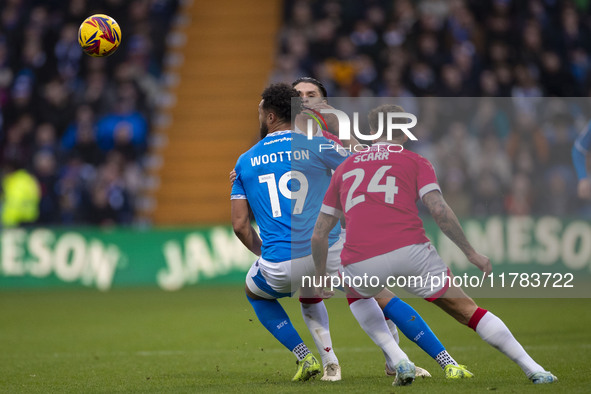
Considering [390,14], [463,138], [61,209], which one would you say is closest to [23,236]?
[61,209]

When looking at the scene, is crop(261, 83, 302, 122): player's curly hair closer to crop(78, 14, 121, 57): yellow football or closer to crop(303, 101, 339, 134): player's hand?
crop(303, 101, 339, 134): player's hand

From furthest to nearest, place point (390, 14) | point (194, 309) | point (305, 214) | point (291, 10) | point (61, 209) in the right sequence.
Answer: point (291, 10), point (390, 14), point (61, 209), point (194, 309), point (305, 214)

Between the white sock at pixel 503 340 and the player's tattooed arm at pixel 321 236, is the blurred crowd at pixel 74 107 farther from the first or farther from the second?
the white sock at pixel 503 340

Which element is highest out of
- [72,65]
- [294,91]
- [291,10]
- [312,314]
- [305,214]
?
[291,10]

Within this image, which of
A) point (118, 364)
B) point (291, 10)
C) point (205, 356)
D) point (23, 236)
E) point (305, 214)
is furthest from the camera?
point (291, 10)

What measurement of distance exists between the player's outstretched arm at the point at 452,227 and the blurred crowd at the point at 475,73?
8.03 meters

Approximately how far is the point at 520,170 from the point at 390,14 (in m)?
6.53

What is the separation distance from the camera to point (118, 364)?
8.80 metres

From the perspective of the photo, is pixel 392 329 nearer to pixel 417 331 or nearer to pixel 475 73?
pixel 417 331

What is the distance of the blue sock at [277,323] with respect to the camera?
292 inches

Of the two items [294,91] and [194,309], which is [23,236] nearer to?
[194,309]

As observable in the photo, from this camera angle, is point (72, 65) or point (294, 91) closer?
point (294, 91)

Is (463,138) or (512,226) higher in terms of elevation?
(463,138)

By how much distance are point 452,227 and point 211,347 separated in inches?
175
